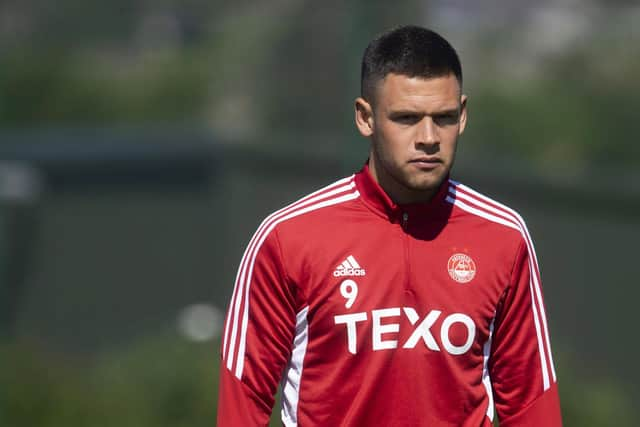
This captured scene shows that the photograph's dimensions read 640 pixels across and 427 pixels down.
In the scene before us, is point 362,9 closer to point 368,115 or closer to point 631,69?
point 631,69

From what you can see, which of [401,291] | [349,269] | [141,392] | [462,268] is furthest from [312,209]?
[141,392]

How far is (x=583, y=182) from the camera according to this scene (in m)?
8.98

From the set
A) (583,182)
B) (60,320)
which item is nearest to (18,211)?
(60,320)

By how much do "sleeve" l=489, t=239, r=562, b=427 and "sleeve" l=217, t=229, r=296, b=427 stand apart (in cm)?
65

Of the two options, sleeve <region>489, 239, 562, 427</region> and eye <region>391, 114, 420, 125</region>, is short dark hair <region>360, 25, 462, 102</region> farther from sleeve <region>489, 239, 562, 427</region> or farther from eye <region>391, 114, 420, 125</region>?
sleeve <region>489, 239, 562, 427</region>

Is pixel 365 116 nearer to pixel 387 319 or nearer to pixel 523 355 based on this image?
pixel 387 319

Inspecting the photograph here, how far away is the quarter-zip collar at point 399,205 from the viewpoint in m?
3.66

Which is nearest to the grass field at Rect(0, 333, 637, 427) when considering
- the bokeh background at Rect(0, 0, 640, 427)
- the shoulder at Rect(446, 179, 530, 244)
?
the bokeh background at Rect(0, 0, 640, 427)

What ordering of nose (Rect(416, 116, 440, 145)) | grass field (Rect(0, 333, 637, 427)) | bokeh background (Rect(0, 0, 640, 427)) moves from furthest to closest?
bokeh background (Rect(0, 0, 640, 427)) → grass field (Rect(0, 333, 637, 427)) → nose (Rect(416, 116, 440, 145))

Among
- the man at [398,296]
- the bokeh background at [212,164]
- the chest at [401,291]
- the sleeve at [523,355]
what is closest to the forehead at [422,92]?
the man at [398,296]

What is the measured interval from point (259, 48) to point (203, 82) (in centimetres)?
78

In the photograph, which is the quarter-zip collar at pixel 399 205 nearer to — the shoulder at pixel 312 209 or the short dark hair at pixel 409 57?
the shoulder at pixel 312 209

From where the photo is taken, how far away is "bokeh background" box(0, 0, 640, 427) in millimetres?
8445

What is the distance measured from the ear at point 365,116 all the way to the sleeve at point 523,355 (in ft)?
1.92
